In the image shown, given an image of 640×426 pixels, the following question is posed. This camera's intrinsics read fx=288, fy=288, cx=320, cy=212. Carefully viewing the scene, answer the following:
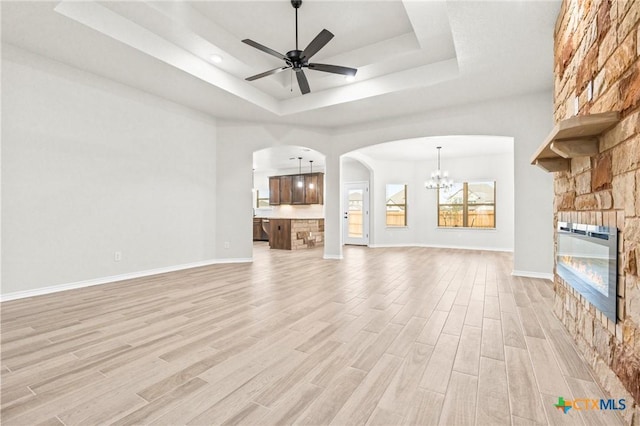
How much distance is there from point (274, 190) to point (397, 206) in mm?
4637

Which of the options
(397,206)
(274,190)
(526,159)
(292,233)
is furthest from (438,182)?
(274,190)

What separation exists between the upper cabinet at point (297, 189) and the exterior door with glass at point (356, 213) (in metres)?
1.00

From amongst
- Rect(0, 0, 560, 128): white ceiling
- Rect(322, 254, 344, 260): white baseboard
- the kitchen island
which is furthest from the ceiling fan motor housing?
the kitchen island

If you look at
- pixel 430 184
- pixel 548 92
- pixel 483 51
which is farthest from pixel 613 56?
pixel 430 184

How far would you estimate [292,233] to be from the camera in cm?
823

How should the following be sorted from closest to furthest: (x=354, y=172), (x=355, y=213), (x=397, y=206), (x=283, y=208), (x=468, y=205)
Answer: (x=468, y=205) → (x=397, y=206) → (x=354, y=172) → (x=355, y=213) → (x=283, y=208)

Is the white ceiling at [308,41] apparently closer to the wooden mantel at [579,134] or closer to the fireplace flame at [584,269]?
the wooden mantel at [579,134]

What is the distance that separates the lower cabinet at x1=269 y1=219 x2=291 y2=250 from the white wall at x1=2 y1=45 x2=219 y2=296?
→ 312cm

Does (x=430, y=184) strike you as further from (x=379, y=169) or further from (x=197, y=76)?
(x=197, y=76)

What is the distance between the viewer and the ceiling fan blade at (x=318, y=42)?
9.40ft

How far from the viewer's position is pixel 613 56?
5.41ft

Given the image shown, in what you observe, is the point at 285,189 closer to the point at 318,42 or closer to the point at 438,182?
the point at 438,182

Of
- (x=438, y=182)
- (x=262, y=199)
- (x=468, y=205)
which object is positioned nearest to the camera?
(x=438, y=182)

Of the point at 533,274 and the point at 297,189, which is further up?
the point at 297,189
